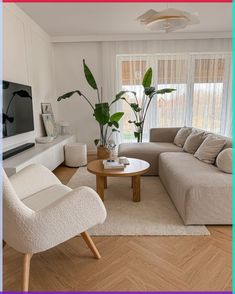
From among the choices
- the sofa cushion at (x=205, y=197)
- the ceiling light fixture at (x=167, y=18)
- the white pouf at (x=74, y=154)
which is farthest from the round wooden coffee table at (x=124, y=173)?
the ceiling light fixture at (x=167, y=18)

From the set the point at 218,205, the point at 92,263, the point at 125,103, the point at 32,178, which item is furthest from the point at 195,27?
the point at 92,263

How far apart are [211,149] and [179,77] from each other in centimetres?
278

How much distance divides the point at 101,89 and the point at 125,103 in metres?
0.62

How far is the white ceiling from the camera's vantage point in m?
3.22

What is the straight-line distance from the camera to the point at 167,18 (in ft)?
8.52

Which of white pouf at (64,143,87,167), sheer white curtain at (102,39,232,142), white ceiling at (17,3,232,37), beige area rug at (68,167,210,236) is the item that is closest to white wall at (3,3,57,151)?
white ceiling at (17,3,232,37)

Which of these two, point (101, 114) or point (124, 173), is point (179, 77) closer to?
point (101, 114)

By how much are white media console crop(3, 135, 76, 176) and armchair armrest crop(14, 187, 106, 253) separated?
3.60 feet

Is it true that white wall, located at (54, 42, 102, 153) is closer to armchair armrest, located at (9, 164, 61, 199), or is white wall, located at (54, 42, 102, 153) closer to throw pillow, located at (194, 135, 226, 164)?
throw pillow, located at (194, 135, 226, 164)

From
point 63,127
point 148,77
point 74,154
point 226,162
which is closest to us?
point 226,162

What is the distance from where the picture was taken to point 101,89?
16.3 ft

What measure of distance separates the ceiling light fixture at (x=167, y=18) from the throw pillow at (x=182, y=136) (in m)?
1.59

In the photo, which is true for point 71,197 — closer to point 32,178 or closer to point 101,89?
point 32,178

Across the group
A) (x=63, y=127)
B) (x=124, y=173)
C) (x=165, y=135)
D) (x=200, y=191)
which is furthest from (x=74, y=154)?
(x=200, y=191)
